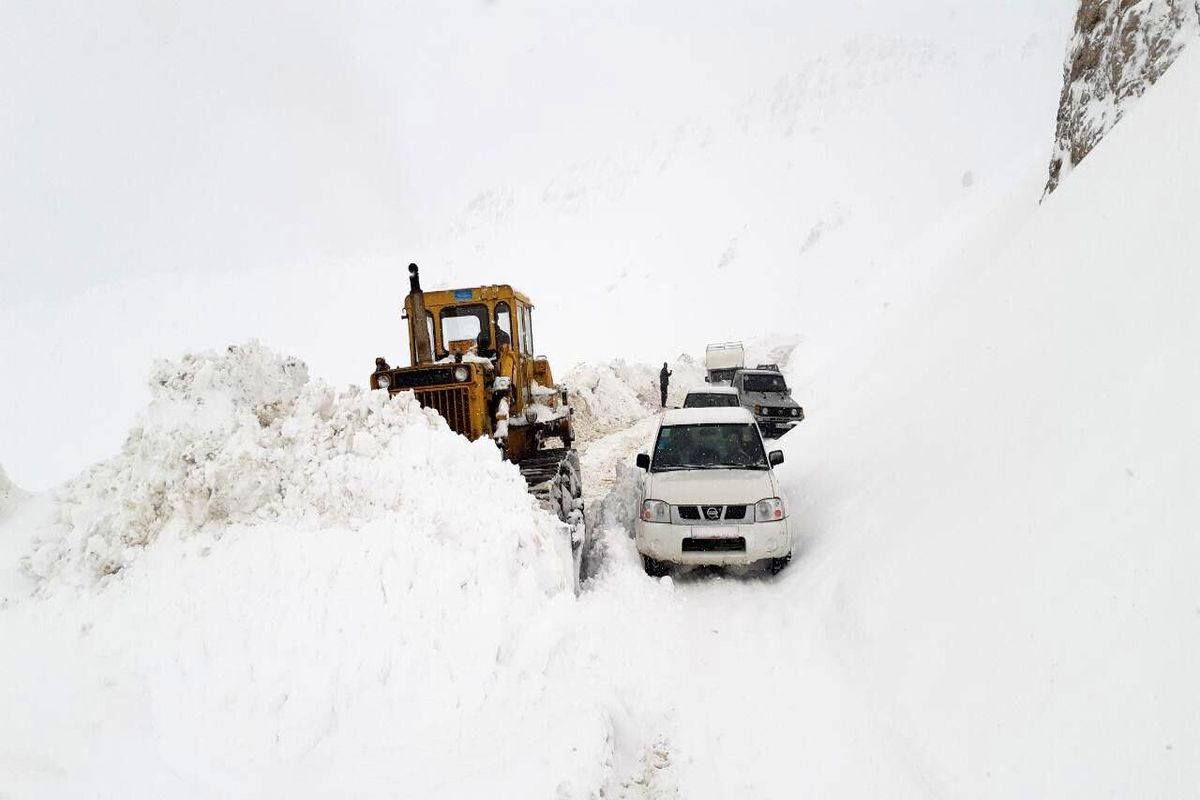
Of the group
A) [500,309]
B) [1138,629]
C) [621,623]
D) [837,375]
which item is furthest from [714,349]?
[1138,629]

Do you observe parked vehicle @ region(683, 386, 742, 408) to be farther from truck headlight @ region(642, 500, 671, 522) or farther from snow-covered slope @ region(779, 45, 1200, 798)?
truck headlight @ region(642, 500, 671, 522)

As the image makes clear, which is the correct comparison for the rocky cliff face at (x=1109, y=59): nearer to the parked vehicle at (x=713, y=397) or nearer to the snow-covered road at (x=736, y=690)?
the parked vehicle at (x=713, y=397)

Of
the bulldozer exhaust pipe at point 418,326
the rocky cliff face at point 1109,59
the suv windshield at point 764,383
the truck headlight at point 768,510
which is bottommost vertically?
the truck headlight at point 768,510

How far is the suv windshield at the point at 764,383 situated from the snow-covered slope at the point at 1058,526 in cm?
940

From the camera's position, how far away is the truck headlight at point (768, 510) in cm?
638

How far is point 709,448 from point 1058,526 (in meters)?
4.02

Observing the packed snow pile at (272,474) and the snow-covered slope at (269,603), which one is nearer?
the snow-covered slope at (269,603)

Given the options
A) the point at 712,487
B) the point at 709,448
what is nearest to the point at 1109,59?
the point at 709,448

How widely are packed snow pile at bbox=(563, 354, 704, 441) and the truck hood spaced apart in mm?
10658

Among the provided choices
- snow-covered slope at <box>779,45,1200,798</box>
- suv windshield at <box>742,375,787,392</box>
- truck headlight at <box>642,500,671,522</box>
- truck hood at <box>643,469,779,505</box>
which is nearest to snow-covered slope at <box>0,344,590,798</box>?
truck headlight at <box>642,500,671,522</box>

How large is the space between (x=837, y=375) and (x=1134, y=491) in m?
13.7

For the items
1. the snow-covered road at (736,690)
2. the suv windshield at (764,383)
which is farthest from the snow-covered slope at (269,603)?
the suv windshield at (764,383)

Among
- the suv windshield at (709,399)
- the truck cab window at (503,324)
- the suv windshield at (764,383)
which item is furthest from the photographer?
the suv windshield at (764,383)

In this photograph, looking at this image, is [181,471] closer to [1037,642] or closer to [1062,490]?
[1037,642]
